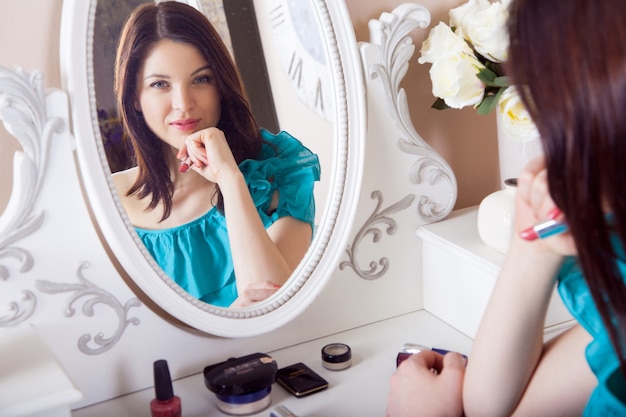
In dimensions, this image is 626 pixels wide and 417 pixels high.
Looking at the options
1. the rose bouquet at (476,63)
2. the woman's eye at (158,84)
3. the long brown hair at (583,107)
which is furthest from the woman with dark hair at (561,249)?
the woman's eye at (158,84)

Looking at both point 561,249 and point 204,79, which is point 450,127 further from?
point 561,249

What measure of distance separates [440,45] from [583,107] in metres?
0.60

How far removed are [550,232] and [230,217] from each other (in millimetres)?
451

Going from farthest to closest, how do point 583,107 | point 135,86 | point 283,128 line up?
1. point 283,128
2. point 135,86
3. point 583,107

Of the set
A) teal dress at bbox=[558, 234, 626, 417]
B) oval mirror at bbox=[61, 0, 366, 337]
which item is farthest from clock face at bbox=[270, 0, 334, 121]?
teal dress at bbox=[558, 234, 626, 417]

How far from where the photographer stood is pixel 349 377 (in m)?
1.02

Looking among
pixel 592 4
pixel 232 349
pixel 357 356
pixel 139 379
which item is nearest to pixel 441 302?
pixel 357 356

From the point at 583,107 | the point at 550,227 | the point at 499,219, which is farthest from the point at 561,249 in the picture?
the point at 499,219

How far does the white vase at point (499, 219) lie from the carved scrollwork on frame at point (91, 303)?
0.49 metres

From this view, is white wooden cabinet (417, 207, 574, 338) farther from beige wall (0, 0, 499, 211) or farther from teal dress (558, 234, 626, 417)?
teal dress (558, 234, 626, 417)

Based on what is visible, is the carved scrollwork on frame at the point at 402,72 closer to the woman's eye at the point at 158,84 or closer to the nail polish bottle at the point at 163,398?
the woman's eye at the point at 158,84

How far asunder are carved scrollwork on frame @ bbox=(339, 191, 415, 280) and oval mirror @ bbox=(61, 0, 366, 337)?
0.17 ft

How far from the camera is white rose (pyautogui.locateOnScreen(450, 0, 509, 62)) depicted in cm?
103

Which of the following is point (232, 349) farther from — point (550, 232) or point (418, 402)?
point (550, 232)
